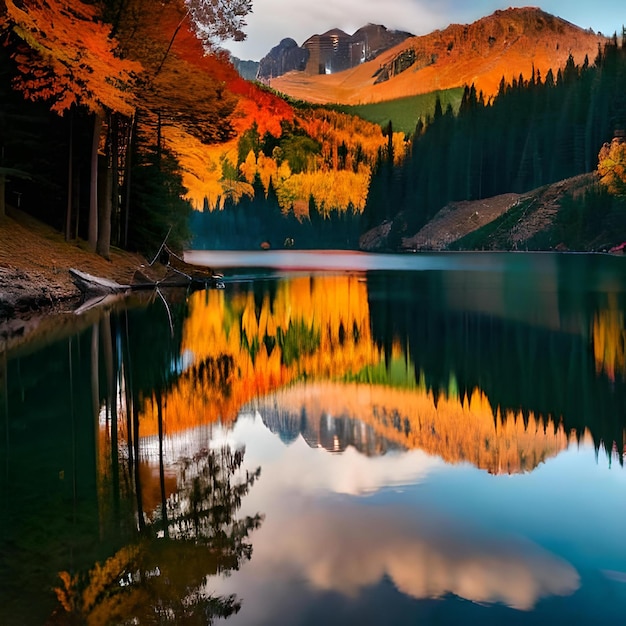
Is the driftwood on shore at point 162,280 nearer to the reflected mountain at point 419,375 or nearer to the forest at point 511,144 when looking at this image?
the reflected mountain at point 419,375

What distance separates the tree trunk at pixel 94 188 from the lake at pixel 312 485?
1411 centimetres

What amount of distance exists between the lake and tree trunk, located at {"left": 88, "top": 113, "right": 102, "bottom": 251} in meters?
14.1

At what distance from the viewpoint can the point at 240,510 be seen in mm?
5938

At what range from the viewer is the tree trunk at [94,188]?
89.6 feet

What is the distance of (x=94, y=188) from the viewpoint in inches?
1105

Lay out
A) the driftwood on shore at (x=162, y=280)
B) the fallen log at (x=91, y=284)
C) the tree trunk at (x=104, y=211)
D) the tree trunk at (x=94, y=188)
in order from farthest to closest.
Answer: the tree trunk at (x=104, y=211) → the tree trunk at (x=94, y=188) → the driftwood on shore at (x=162, y=280) → the fallen log at (x=91, y=284)

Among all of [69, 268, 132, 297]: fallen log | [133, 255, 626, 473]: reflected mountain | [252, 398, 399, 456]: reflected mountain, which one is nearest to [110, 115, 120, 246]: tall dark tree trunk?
[69, 268, 132, 297]: fallen log

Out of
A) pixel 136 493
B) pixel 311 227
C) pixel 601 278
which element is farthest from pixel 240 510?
pixel 311 227

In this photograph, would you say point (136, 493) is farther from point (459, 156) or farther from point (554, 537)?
point (459, 156)

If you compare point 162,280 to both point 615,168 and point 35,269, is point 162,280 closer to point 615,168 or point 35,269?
point 35,269

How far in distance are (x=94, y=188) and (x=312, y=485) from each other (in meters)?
23.4

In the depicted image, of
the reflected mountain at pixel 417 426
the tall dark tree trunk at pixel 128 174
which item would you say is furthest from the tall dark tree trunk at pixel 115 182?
the reflected mountain at pixel 417 426

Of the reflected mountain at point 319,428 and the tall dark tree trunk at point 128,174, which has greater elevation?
the tall dark tree trunk at point 128,174

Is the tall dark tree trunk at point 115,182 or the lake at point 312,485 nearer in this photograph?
the lake at point 312,485
